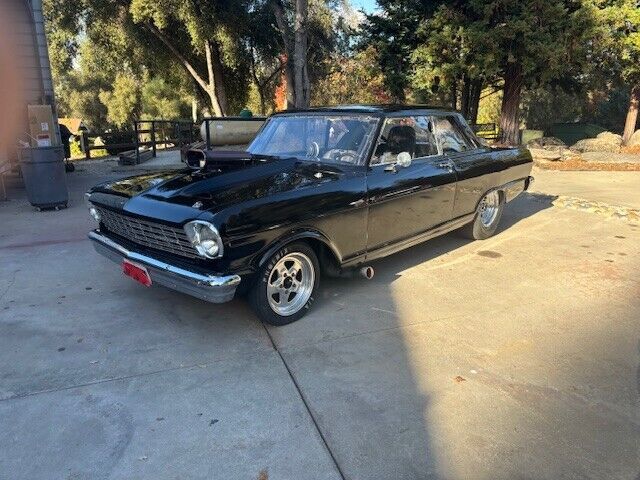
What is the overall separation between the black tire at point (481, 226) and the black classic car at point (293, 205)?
45 cm

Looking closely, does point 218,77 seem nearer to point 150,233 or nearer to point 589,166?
point 589,166

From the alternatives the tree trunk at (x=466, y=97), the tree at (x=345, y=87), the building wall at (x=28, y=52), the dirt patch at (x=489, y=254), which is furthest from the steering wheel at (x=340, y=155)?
the tree at (x=345, y=87)

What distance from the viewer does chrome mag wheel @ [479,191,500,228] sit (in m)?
6.16

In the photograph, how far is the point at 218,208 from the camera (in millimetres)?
3295

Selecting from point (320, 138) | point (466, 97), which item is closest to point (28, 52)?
point (320, 138)

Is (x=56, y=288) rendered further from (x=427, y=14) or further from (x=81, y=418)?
(x=427, y=14)

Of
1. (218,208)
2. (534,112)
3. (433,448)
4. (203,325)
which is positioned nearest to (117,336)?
(203,325)

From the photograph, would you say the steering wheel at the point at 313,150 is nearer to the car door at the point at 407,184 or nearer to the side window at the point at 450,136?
the car door at the point at 407,184

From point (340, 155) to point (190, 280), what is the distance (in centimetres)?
180

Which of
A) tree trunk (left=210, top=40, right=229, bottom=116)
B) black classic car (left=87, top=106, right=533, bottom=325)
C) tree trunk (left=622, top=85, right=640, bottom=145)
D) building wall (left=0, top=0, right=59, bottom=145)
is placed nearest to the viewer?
black classic car (left=87, top=106, right=533, bottom=325)

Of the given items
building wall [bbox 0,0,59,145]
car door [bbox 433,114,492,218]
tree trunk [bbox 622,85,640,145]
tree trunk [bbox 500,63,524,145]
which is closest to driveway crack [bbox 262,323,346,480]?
car door [bbox 433,114,492,218]

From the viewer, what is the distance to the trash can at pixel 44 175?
7539 mm

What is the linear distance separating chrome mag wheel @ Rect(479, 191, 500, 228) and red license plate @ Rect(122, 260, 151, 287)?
13.5 feet

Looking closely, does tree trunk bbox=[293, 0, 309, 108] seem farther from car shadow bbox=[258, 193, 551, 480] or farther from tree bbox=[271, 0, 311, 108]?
car shadow bbox=[258, 193, 551, 480]
